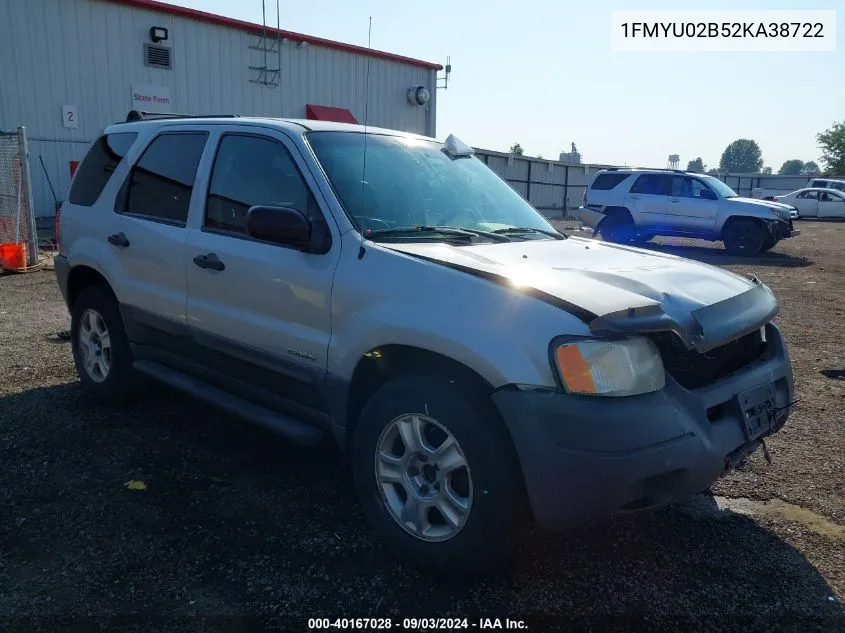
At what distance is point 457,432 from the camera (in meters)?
2.63

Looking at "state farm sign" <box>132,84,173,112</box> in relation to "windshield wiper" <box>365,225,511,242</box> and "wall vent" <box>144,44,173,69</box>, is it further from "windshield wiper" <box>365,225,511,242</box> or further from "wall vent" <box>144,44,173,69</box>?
"windshield wiper" <box>365,225,511,242</box>

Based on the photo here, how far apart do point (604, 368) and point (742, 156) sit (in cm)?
17586

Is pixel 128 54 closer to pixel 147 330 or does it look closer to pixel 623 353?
pixel 147 330

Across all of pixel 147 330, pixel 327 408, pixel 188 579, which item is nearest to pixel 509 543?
pixel 327 408

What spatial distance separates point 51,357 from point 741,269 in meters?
11.8

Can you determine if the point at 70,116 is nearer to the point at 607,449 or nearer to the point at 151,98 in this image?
the point at 151,98

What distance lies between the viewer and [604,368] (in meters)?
2.46

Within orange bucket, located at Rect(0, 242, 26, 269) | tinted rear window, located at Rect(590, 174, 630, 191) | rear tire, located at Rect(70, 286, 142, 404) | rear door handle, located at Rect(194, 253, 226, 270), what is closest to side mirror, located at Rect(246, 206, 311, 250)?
rear door handle, located at Rect(194, 253, 226, 270)

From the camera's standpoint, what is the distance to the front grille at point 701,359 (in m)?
2.70

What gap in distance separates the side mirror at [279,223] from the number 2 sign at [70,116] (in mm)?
15678

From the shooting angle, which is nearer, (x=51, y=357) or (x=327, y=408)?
(x=327, y=408)

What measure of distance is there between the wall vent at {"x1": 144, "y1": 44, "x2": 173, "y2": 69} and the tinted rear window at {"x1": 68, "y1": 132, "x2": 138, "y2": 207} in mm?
13979

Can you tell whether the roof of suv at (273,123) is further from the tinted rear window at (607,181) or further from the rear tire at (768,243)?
the tinted rear window at (607,181)

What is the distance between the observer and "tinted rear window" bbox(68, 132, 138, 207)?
4.74 meters
